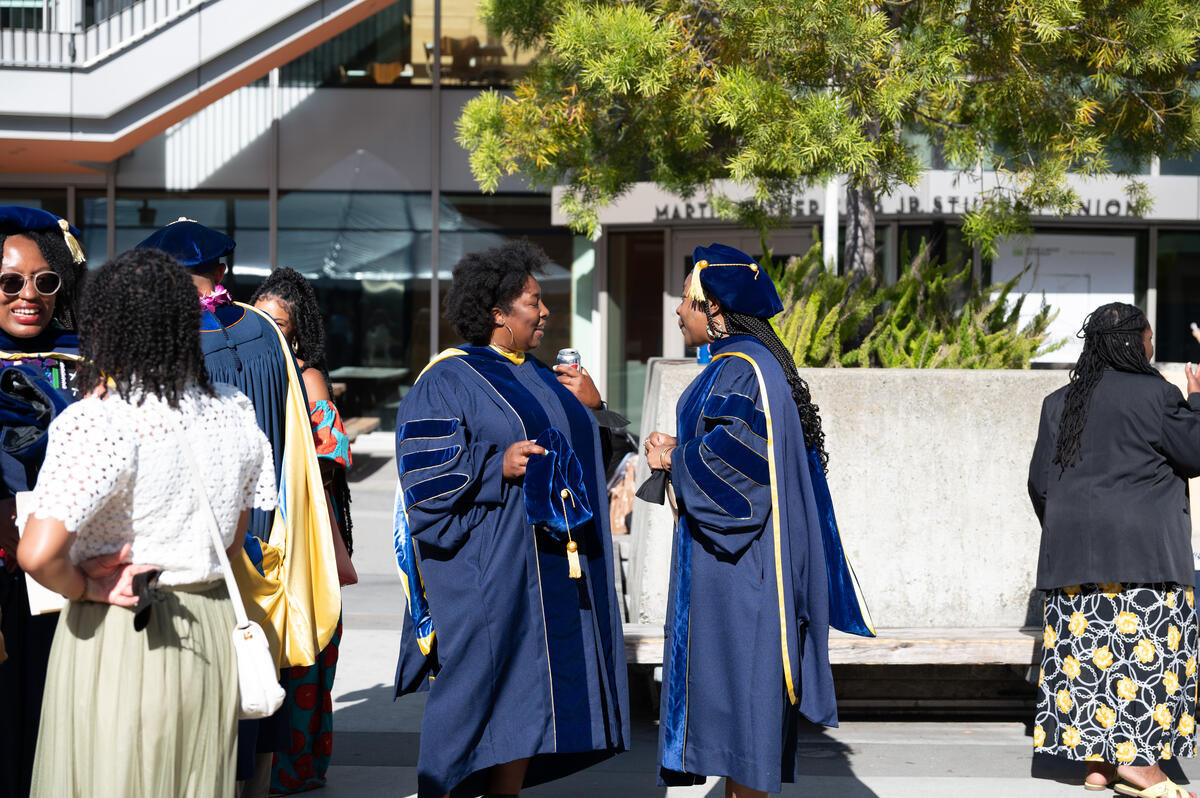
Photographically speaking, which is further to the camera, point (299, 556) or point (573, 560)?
point (573, 560)

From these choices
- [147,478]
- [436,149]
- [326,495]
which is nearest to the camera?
[147,478]

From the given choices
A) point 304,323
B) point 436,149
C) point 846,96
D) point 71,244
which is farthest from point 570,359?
point 436,149

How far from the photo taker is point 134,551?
2590mm

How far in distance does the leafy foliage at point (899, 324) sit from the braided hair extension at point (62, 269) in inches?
166

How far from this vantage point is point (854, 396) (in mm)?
6055

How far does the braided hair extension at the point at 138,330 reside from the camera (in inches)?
102

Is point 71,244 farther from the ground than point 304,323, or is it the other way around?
point 71,244

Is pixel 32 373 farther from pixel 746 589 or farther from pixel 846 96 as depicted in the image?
pixel 846 96

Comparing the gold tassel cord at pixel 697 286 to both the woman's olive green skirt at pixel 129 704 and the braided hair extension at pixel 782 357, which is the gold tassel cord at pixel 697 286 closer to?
the braided hair extension at pixel 782 357

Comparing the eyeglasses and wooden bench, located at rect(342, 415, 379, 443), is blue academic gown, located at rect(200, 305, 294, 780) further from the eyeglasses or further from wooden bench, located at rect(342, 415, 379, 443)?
wooden bench, located at rect(342, 415, 379, 443)

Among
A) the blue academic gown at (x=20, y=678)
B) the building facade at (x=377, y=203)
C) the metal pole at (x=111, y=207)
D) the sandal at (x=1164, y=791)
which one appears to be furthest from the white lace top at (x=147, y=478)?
the metal pole at (x=111, y=207)

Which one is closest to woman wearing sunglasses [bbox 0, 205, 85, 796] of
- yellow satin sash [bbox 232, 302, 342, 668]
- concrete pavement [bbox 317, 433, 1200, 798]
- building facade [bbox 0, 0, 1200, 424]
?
yellow satin sash [bbox 232, 302, 342, 668]

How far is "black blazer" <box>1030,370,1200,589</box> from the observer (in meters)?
4.84

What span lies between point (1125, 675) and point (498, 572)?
2635mm
